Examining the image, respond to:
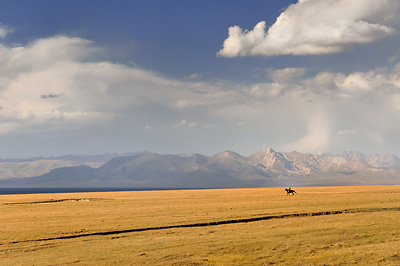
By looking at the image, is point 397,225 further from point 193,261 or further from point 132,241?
point 132,241

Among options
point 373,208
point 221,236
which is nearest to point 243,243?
point 221,236

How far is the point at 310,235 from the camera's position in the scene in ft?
102

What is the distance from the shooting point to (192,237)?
33.0 metres

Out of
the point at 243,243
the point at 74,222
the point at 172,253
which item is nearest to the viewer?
the point at 172,253

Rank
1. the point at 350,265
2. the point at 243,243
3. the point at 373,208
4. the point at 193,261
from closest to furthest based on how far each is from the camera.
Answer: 1. the point at 350,265
2. the point at 193,261
3. the point at 243,243
4. the point at 373,208

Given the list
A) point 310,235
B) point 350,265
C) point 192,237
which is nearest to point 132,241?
point 192,237

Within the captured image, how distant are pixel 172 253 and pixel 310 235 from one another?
11754 millimetres

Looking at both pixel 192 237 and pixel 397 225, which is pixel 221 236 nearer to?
pixel 192 237

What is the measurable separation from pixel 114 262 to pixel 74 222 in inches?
960

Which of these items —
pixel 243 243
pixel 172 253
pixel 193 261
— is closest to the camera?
pixel 193 261

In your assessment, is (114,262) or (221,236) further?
(221,236)

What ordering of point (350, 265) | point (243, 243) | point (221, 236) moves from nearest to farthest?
point (350, 265), point (243, 243), point (221, 236)

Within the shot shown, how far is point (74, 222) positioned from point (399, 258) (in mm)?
37198

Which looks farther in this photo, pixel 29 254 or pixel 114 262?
pixel 29 254
